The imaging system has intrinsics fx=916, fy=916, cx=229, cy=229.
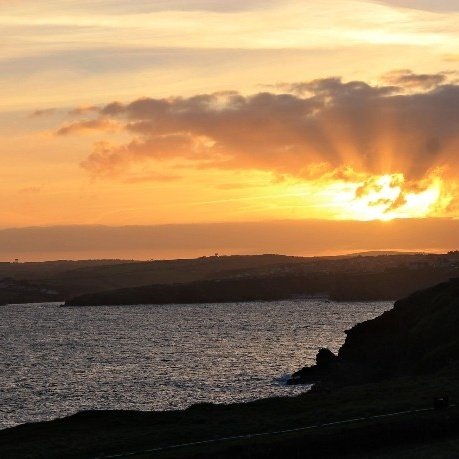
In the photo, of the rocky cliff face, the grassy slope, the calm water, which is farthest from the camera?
the rocky cliff face

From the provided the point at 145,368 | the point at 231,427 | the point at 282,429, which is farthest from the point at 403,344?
the point at 282,429

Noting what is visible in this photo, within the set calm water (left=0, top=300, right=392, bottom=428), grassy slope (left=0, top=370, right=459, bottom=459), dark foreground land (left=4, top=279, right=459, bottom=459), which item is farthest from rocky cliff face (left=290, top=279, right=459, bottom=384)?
grassy slope (left=0, top=370, right=459, bottom=459)

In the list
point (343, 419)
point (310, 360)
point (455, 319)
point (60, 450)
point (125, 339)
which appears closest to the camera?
point (60, 450)

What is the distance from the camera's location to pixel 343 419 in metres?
47.6

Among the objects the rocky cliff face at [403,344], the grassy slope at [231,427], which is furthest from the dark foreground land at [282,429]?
the rocky cliff face at [403,344]

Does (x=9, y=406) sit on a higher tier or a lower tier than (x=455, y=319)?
lower

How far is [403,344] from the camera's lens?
93750 mm

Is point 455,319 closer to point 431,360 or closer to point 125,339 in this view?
point 431,360

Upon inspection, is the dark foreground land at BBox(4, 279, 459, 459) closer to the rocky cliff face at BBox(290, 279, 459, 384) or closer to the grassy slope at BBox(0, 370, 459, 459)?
the grassy slope at BBox(0, 370, 459, 459)

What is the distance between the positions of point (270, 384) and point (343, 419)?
47840 millimetres

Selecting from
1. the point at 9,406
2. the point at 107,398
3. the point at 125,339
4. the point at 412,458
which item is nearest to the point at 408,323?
the point at 107,398

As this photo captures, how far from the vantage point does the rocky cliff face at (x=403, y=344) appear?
85.8 metres

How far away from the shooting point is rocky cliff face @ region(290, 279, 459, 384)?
8581cm

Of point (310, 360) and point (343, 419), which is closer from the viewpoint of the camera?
point (343, 419)
